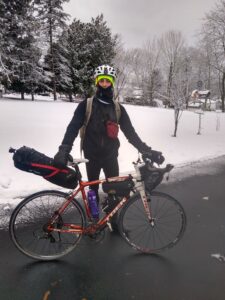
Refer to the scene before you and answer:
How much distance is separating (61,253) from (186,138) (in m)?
10.4

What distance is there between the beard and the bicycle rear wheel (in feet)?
4.18

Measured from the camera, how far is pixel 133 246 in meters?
4.00

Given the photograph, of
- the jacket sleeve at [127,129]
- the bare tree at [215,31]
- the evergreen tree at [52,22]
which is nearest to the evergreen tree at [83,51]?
the evergreen tree at [52,22]

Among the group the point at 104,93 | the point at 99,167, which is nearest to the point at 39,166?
the point at 99,167

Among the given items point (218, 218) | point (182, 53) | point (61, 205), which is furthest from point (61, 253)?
point (182, 53)

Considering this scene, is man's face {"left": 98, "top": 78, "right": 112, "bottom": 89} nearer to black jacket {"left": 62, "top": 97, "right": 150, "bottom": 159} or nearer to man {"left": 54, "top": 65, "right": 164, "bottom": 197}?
man {"left": 54, "top": 65, "right": 164, "bottom": 197}

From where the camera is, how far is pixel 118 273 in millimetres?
3580

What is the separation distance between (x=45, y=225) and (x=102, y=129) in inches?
52.5

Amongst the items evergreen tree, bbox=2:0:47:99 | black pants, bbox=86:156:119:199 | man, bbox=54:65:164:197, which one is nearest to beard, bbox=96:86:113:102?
man, bbox=54:65:164:197

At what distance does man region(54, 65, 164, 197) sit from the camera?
12.8 ft

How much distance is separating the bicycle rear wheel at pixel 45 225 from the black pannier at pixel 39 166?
0.79ft

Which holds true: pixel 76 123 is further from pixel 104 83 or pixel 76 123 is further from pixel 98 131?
pixel 104 83

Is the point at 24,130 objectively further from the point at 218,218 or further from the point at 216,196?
the point at 218,218

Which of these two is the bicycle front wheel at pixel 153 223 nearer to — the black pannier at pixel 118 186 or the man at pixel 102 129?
the black pannier at pixel 118 186
